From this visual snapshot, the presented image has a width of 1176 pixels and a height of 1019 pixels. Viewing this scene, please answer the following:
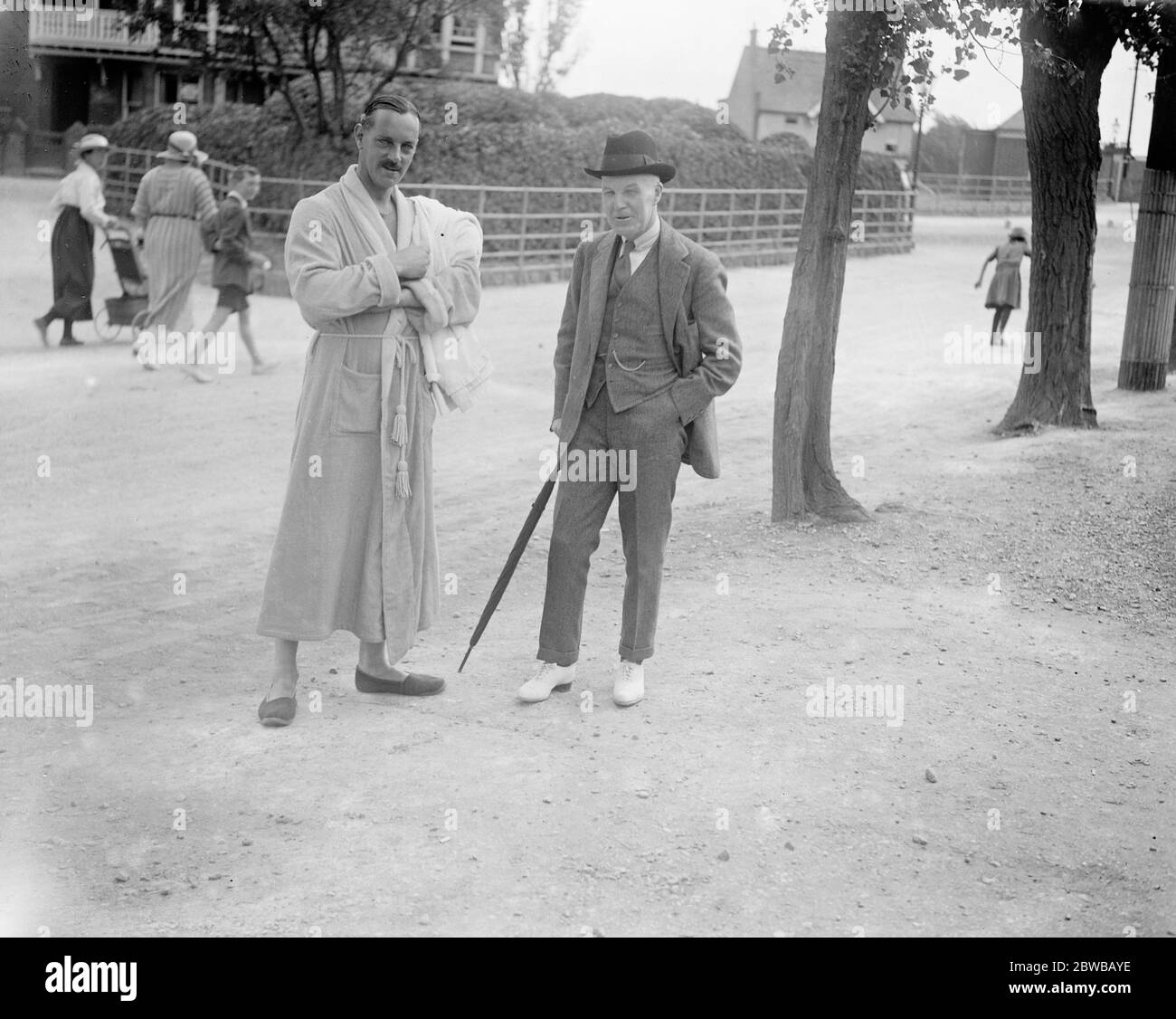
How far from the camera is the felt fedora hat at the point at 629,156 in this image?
494 centimetres

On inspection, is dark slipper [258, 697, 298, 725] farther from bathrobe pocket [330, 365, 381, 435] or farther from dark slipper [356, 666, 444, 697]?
bathrobe pocket [330, 365, 381, 435]

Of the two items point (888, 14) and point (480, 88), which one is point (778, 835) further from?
point (480, 88)

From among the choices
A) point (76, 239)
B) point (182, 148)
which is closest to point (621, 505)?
point (182, 148)

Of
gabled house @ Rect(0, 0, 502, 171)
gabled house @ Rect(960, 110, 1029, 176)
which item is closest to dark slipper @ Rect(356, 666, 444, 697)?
gabled house @ Rect(0, 0, 502, 171)

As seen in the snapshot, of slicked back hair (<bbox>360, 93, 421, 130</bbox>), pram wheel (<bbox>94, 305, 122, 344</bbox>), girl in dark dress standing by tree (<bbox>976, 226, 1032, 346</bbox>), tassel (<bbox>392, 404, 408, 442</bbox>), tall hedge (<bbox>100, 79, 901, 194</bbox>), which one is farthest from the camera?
tall hedge (<bbox>100, 79, 901, 194</bbox>)

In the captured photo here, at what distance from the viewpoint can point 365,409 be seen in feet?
16.2

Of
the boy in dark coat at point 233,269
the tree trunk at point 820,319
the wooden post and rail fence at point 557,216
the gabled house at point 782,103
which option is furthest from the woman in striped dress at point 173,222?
the gabled house at point 782,103

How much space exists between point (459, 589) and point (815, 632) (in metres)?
1.74

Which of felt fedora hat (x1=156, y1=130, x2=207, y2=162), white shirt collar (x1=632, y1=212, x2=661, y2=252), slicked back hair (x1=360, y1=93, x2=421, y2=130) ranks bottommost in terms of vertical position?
white shirt collar (x1=632, y1=212, x2=661, y2=252)

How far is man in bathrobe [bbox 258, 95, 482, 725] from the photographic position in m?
4.86

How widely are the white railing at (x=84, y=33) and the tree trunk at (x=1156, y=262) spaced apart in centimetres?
2855

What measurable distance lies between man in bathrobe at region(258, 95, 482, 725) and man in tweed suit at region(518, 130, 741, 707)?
465mm

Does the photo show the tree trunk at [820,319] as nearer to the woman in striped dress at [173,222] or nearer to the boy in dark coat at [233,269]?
the boy in dark coat at [233,269]
